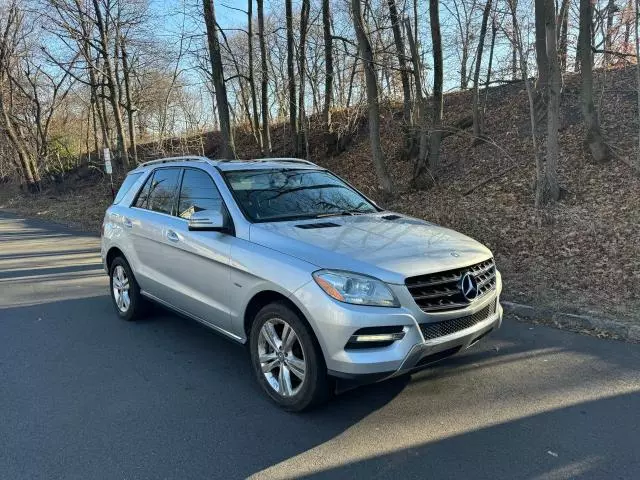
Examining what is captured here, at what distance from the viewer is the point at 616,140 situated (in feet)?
36.9

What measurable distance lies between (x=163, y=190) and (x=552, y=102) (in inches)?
277

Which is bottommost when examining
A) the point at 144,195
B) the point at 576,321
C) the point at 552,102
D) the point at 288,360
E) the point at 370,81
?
the point at 576,321

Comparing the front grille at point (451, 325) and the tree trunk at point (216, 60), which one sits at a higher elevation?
the tree trunk at point (216, 60)

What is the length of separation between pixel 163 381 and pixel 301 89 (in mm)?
14000

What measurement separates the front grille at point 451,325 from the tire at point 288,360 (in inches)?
28.4

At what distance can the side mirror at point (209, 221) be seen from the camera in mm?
4078

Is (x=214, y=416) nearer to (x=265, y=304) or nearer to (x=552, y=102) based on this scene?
(x=265, y=304)

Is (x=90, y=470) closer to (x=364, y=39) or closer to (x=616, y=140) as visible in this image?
(x=364, y=39)

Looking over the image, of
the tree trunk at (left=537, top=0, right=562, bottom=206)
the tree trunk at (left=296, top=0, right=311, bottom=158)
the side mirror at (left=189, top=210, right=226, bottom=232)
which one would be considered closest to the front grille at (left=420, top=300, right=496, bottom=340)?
the side mirror at (left=189, top=210, right=226, bottom=232)

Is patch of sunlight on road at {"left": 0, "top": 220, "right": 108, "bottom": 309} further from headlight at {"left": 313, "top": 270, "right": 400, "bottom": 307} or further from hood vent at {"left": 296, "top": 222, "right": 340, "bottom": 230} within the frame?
headlight at {"left": 313, "top": 270, "right": 400, "bottom": 307}

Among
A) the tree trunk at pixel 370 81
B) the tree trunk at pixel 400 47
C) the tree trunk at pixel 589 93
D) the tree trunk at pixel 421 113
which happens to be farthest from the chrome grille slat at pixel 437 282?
the tree trunk at pixel 400 47

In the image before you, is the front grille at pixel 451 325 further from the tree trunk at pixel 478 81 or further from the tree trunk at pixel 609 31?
the tree trunk at pixel 478 81

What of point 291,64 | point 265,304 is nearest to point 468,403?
point 265,304

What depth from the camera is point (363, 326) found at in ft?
10.5
